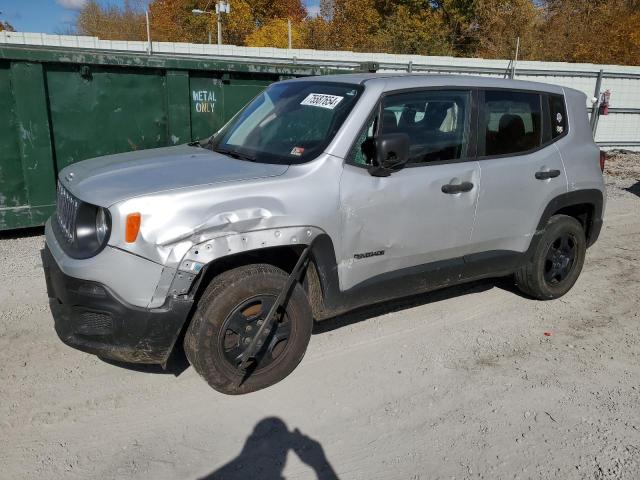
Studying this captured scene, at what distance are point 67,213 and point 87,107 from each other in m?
3.61

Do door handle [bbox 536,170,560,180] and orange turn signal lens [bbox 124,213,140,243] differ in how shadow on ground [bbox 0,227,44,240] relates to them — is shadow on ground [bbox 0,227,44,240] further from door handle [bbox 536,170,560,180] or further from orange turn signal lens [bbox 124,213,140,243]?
door handle [bbox 536,170,560,180]

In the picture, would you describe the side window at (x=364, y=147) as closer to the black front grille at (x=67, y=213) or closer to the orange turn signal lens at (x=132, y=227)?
the orange turn signal lens at (x=132, y=227)

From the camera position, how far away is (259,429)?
3033mm

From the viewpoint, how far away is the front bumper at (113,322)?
2.88 m

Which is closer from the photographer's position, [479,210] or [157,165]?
[157,165]

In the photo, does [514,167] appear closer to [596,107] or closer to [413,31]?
[596,107]

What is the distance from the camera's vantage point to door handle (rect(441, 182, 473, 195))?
12.5ft

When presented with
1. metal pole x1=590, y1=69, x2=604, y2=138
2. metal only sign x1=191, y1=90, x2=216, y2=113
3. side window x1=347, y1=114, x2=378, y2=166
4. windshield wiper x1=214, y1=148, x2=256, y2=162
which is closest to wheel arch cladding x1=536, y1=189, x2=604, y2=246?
side window x1=347, y1=114, x2=378, y2=166

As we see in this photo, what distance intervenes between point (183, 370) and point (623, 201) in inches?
324

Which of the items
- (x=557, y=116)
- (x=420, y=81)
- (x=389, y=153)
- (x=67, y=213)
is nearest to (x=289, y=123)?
(x=389, y=153)

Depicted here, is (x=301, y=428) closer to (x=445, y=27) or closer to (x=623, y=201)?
(x=623, y=201)

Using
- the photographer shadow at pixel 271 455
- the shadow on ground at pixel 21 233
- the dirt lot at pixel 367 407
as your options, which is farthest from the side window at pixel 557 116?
the shadow on ground at pixel 21 233

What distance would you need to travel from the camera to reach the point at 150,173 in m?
3.21

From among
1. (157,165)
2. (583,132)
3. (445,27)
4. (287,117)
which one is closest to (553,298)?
(583,132)
